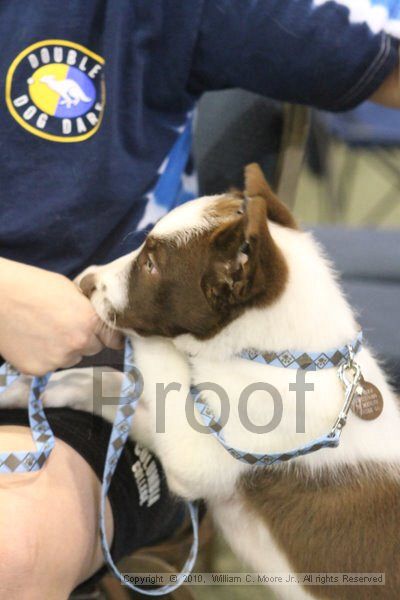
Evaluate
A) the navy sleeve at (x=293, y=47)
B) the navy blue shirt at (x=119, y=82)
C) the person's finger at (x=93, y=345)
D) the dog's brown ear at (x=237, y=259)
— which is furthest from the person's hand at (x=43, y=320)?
the navy sleeve at (x=293, y=47)

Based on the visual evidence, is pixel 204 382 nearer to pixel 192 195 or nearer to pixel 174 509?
pixel 174 509

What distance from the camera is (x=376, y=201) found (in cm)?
326

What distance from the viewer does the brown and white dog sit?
37.5 inches

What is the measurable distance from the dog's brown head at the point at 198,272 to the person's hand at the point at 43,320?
3 centimetres

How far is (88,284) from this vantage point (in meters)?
1.06

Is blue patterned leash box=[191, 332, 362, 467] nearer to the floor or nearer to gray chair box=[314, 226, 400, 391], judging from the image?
gray chair box=[314, 226, 400, 391]

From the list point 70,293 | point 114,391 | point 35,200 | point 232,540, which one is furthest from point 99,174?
point 232,540

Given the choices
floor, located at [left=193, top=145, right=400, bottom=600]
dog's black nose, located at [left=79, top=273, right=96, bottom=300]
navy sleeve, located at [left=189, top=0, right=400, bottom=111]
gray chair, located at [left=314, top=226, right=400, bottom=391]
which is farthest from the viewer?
floor, located at [left=193, top=145, right=400, bottom=600]

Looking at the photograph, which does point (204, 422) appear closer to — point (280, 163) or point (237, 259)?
point (237, 259)

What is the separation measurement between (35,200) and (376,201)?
7.90 ft

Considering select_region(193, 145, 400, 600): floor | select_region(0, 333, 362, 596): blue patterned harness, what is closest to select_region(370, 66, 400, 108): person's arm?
select_region(0, 333, 362, 596): blue patterned harness

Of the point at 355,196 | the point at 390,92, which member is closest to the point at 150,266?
the point at 390,92

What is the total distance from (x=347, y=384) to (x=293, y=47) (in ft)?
1.91

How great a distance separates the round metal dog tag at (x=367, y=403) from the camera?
99 cm
